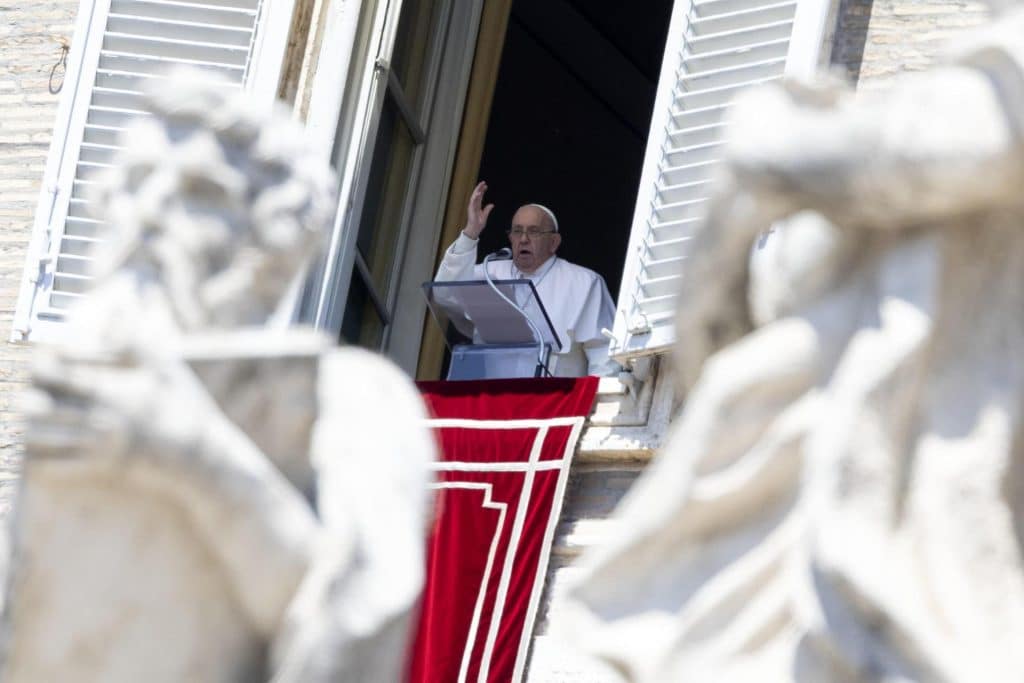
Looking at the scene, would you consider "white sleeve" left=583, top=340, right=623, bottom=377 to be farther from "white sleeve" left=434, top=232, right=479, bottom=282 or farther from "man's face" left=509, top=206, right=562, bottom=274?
"man's face" left=509, top=206, right=562, bottom=274

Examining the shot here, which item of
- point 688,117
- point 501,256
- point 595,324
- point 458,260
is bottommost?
point 595,324

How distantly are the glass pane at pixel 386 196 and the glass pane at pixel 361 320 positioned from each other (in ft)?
0.30

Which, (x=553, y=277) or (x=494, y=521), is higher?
(x=553, y=277)

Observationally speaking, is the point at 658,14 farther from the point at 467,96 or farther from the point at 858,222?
the point at 858,222

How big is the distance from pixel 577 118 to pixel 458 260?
5385mm

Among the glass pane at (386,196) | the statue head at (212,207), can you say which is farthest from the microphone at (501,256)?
the statue head at (212,207)

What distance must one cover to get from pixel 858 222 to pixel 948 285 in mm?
139

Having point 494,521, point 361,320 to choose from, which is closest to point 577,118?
point 361,320

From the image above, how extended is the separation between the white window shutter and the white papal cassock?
3.82ft

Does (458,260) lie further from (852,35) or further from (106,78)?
(852,35)

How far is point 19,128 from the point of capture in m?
11.8

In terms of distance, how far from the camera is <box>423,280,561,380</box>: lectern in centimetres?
1133

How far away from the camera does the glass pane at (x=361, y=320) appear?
478 inches

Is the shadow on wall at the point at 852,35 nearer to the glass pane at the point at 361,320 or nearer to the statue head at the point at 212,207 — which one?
the glass pane at the point at 361,320
